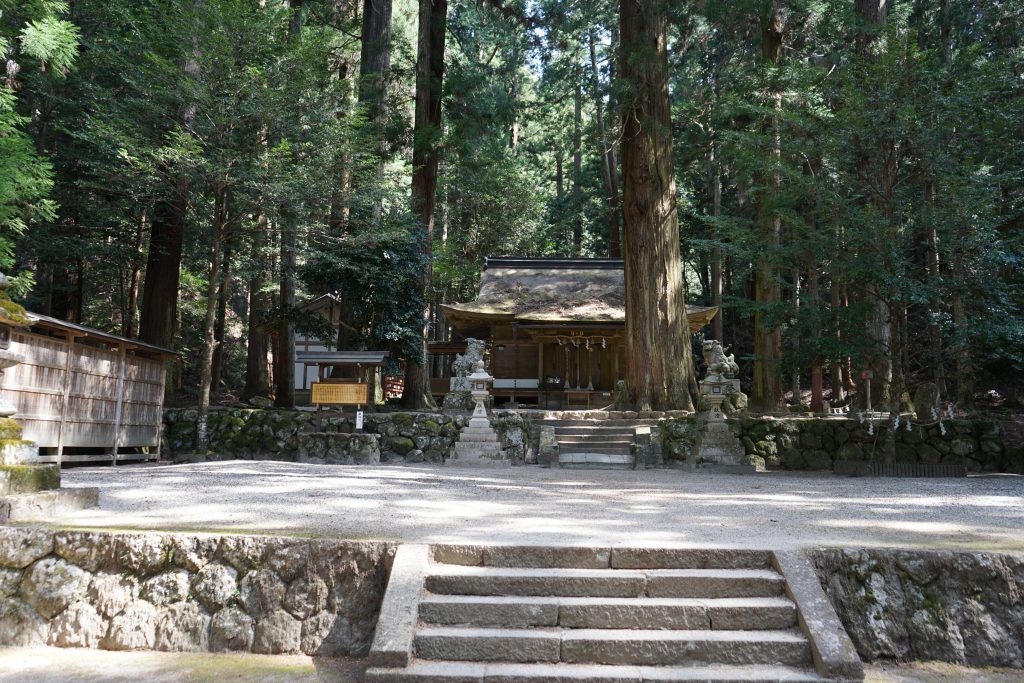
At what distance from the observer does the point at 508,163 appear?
81.7 feet

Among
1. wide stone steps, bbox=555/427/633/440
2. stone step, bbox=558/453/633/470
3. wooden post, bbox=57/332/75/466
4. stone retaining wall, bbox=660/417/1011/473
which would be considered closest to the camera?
wooden post, bbox=57/332/75/466

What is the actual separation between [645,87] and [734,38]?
717cm

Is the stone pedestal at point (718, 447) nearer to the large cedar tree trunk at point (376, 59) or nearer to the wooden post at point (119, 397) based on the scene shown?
the large cedar tree trunk at point (376, 59)

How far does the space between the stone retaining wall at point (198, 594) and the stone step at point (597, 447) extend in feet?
27.2

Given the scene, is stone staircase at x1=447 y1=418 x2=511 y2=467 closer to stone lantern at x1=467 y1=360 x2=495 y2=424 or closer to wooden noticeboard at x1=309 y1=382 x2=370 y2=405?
stone lantern at x1=467 y1=360 x2=495 y2=424

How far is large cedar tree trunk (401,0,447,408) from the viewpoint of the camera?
52.7 feet

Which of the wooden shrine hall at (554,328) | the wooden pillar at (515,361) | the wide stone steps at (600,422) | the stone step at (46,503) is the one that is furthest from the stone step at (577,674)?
the wooden pillar at (515,361)

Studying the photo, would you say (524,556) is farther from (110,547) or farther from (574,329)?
(574,329)

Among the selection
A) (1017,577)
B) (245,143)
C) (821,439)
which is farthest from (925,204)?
(245,143)

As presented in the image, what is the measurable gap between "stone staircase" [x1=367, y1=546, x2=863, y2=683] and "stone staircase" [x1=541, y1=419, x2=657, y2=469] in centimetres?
733

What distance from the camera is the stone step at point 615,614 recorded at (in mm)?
3428

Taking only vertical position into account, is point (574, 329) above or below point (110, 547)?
above

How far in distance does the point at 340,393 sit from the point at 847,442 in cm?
871

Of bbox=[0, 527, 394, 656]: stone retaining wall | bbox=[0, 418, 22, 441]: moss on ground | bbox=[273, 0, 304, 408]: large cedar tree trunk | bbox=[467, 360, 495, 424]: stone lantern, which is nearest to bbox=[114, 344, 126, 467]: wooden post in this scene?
bbox=[273, 0, 304, 408]: large cedar tree trunk
